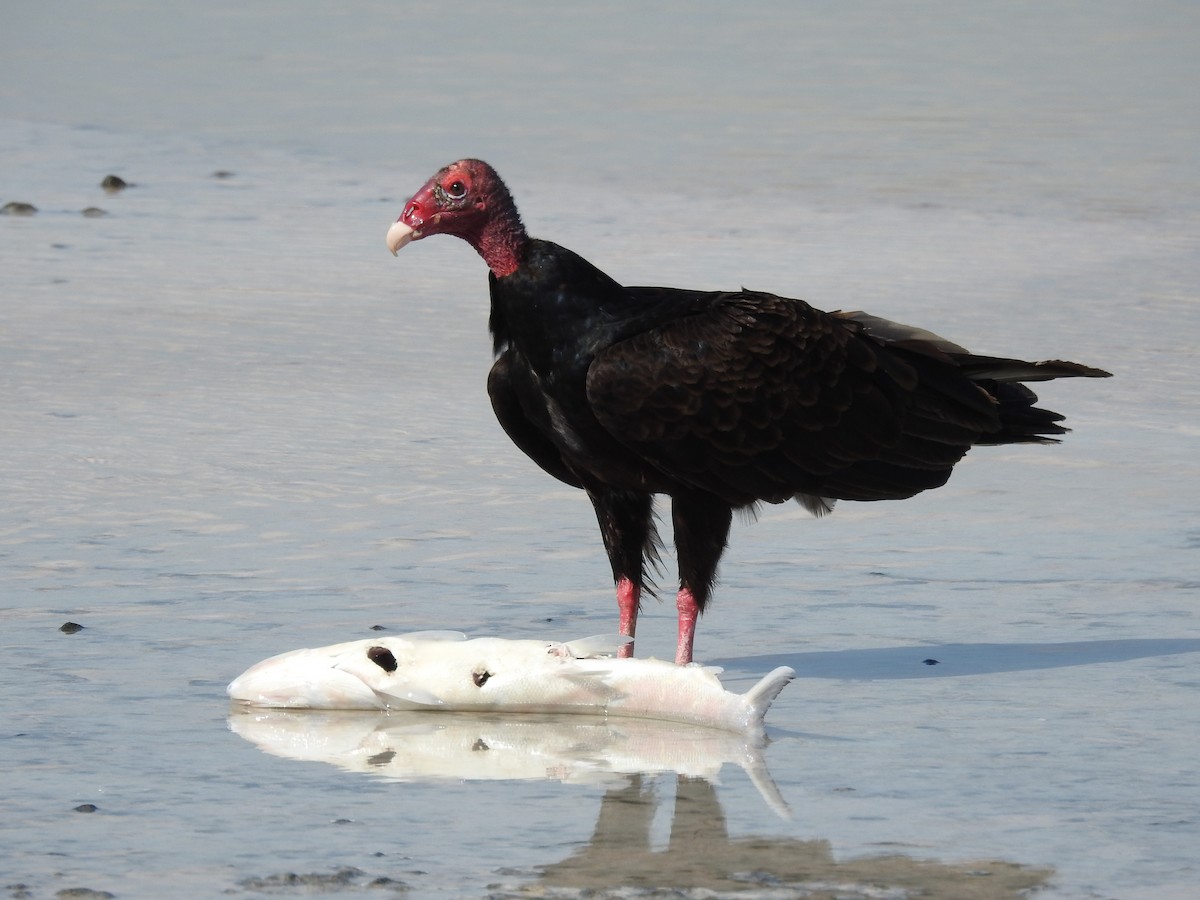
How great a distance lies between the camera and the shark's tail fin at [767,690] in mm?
4234

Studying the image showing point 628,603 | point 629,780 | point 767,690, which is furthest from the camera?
point 628,603

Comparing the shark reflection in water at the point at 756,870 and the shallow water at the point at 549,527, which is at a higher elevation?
the shallow water at the point at 549,527

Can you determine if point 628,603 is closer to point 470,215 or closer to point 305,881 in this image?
point 470,215

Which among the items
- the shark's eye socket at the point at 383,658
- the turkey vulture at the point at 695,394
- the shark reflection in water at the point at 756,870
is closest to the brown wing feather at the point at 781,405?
the turkey vulture at the point at 695,394

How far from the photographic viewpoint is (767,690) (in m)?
4.27

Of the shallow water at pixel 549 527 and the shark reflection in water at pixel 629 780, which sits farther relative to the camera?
the shallow water at pixel 549 527

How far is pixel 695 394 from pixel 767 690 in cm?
104

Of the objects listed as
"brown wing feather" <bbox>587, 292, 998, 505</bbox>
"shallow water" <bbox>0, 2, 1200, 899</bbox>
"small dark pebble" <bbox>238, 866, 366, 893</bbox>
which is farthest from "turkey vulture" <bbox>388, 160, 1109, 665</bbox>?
"small dark pebble" <bbox>238, 866, 366, 893</bbox>

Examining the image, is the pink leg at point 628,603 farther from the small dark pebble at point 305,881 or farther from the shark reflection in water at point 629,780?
the small dark pebble at point 305,881

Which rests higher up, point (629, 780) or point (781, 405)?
point (781, 405)

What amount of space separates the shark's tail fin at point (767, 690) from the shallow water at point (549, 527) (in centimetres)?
8

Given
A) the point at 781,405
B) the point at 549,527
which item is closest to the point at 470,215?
the point at 781,405

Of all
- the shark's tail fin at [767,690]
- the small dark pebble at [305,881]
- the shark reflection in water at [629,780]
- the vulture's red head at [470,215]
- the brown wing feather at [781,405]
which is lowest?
the small dark pebble at [305,881]

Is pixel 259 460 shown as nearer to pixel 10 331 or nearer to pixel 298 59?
pixel 10 331
